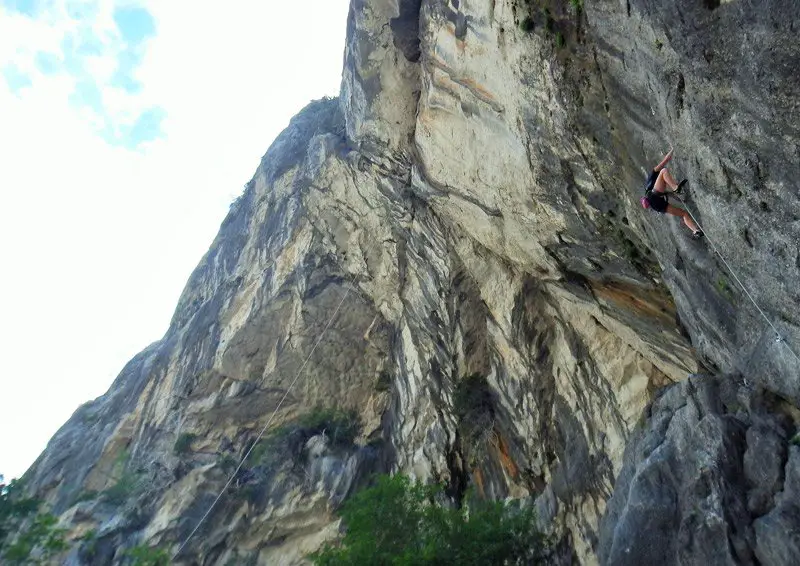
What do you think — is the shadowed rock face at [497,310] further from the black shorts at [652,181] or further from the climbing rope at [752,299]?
the black shorts at [652,181]

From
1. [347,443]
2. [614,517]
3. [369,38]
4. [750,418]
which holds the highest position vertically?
[369,38]

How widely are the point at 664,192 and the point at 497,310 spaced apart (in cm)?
814

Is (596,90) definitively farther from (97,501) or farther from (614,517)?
(97,501)

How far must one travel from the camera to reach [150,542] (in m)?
19.7

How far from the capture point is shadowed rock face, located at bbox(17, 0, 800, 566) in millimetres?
7098

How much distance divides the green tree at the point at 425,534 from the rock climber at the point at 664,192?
6.37 m

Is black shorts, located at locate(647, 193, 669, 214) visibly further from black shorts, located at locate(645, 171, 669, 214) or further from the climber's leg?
the climber's leg

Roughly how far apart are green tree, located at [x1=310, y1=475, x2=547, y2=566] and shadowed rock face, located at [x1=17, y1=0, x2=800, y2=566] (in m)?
2.03

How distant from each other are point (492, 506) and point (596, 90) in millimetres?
7693

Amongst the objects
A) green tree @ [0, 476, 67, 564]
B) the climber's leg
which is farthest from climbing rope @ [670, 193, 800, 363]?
green tree @ [0, 476, 67, 564]

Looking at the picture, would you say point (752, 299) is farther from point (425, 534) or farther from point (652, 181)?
point (425, 534)

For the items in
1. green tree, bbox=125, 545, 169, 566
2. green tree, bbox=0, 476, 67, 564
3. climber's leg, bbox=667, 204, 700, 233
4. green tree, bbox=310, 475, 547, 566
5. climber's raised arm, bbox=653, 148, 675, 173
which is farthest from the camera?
green tree, bbox=125, 545, 169, 566

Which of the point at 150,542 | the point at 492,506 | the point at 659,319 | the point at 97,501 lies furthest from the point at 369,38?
the point at 97,501

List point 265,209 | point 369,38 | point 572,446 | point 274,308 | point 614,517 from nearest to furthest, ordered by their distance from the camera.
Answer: point 614,517 < point 572,446 < point 369,38 < point 274,308 < point 265,209
